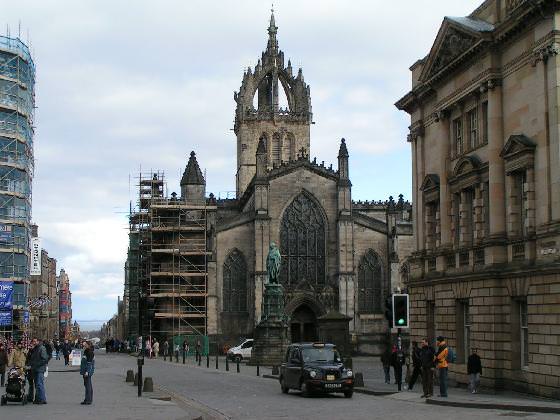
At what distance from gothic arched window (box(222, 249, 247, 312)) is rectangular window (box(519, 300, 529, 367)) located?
48.2 metres

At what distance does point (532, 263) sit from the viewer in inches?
1038

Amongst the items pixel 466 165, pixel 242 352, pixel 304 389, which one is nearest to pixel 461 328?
pixel 466 165

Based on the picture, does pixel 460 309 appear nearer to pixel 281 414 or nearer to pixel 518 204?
pixel 518 204

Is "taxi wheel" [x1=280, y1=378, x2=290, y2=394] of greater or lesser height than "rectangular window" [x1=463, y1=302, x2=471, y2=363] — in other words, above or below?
below

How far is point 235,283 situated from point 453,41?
1779 inches

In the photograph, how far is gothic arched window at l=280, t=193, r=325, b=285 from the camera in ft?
250

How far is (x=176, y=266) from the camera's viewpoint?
3022 inches

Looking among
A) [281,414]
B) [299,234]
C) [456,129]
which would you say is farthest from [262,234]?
[281,414]

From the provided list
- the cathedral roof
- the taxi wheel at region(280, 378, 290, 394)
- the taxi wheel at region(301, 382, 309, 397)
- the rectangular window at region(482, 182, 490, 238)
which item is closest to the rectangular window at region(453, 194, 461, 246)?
the rectangular window at region(482, 182, 490, 238)

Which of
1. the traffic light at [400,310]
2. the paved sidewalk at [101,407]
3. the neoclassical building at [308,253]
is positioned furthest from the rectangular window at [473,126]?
the neoclassical building at [308,253]

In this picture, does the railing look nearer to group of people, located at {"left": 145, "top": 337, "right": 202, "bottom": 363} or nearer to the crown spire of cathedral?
group of people, located at {"left": 145, "top": 337, "right": 202, "bottom": 363}

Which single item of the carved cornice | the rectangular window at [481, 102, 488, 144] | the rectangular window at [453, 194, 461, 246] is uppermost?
the carved cornice

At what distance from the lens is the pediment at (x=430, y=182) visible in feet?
114

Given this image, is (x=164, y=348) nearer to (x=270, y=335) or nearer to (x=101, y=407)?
(x=270, y=335)
